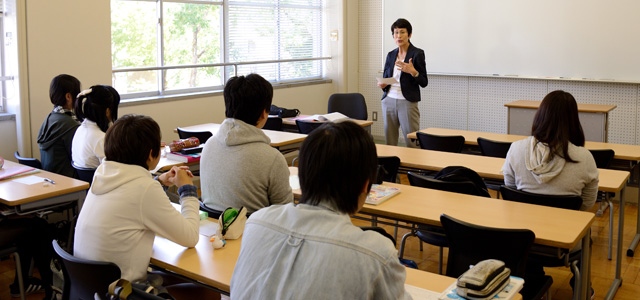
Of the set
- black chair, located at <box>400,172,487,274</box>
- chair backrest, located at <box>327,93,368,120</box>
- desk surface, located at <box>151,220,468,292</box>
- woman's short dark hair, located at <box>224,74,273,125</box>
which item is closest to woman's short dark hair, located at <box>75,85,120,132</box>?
woman's short dark hair, located at <box>224,74,273,125</box>

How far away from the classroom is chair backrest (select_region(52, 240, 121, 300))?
2556 millimetres

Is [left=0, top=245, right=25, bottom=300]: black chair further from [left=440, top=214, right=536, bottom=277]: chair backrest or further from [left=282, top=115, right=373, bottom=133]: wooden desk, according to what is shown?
[left=282, top=115, right=373, bottom=133]: wooden desk

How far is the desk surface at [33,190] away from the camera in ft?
10.7

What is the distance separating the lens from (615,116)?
664 cm

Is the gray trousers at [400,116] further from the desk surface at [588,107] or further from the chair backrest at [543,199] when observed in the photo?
the chair backrest at [543,199]

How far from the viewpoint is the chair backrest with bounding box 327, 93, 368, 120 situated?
688 cm

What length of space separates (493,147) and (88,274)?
132 inches

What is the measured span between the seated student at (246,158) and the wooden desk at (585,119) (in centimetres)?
407

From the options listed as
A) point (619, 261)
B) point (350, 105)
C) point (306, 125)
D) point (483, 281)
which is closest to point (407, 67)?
point (350, 105)

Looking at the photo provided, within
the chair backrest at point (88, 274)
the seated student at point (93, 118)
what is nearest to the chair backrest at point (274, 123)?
the seated student at point (93, 118)

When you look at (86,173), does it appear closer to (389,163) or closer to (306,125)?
(389,163)

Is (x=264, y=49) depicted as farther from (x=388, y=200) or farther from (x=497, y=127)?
(x=388, y=200)

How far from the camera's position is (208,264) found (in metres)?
2.30

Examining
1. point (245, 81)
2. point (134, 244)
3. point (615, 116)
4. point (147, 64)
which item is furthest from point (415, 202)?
point (615, 116)
